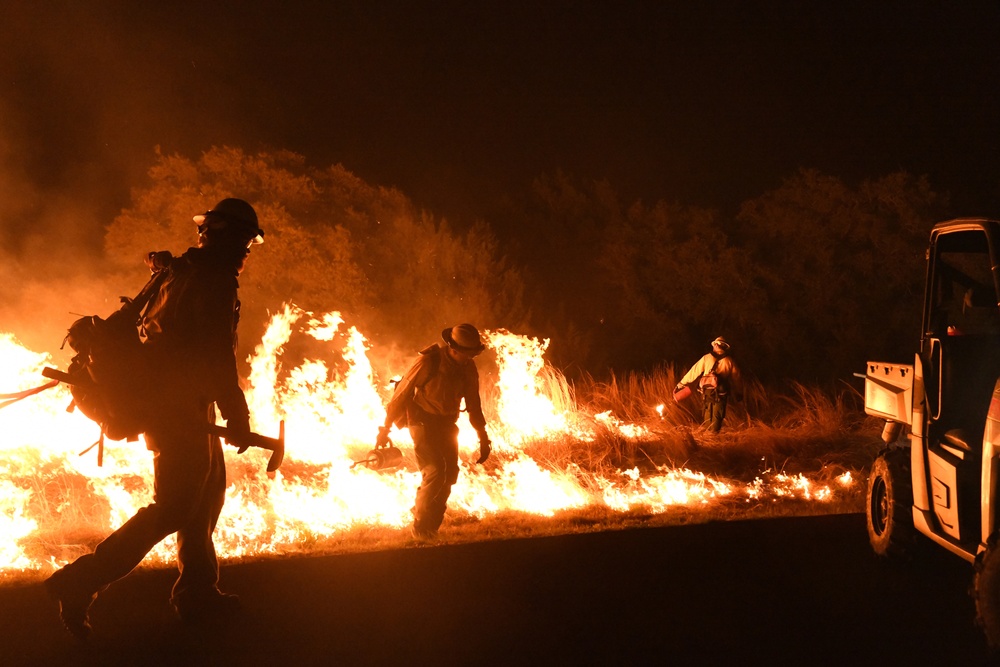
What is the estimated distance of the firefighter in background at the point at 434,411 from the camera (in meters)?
7.82

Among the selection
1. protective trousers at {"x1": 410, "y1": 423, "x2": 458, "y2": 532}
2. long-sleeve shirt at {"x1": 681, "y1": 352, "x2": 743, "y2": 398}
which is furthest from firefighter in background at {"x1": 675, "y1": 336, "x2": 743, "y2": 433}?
protective trousers at {"x1": 410, "y1": 423, "x2": 458, "y2": 532}

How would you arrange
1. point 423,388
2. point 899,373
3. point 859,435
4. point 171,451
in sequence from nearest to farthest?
point 171,451 → point 899,373 → point 423,388 → point 859,435

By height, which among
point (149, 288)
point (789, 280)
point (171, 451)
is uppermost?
point (789, 280)

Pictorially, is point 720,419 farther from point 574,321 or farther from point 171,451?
point 171,451

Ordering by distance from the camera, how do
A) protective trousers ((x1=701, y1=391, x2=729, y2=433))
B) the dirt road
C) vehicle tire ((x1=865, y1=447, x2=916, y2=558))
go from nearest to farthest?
the dirt road, vehicle tire ((x1=865, y1=447, x2=916, y2=558)), protective trousers ((x1=701, y1=391, x2=729, y2=433))

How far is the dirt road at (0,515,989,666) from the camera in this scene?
4.71m

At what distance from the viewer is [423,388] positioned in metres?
7.86

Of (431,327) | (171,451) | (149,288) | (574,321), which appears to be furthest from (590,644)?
(574,321)

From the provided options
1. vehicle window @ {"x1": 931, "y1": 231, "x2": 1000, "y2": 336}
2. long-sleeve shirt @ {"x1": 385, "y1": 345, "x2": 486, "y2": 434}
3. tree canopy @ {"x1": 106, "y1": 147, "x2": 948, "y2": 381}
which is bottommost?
long-sleeve shirt @ {"x1": 385, "y1": 345, "x2": 486, "y2": 434}

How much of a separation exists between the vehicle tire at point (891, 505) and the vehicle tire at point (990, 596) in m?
1.87

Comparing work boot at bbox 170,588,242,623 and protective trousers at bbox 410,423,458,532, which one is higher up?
protective trousers at bbox 410,423,458,532

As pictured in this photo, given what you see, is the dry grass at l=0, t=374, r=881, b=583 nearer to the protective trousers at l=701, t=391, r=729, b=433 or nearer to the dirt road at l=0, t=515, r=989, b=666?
the protective trousers at l=701, t=391, r=729, b=433

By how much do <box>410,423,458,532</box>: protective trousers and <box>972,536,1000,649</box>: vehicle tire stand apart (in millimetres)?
4416

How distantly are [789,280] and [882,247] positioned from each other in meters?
2.16
